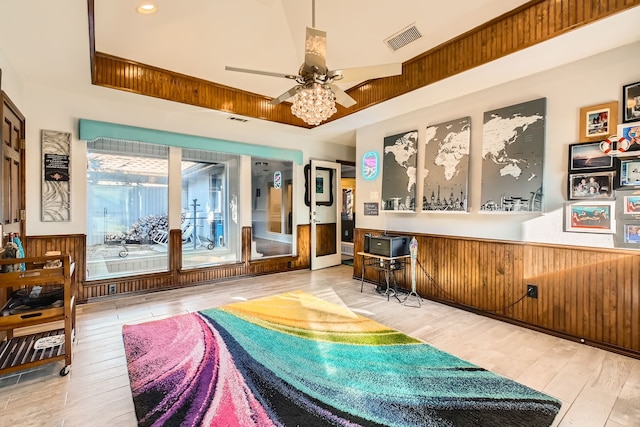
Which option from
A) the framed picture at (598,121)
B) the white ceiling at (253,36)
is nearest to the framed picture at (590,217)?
the framed picture at (598,121)

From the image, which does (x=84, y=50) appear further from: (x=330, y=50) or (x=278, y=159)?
(x=278, y=159)

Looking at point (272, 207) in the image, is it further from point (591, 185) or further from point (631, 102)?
point (631, 102)

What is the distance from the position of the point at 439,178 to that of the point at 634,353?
98.7 inches

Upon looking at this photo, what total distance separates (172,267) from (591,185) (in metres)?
5.37

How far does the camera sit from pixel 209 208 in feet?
17.9

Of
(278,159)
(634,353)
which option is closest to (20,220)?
(278,159)

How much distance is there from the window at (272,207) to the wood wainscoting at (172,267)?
20 cm

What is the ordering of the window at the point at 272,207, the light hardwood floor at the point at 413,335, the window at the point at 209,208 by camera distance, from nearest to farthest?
the light hardwood floor at the point at 413,335 → the window at the point at 209,208 → the window at the point at 272,207

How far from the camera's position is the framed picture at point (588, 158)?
274 centimetres

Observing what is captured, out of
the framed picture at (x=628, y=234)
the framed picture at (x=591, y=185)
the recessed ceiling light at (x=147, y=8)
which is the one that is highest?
the recessed ceiling light at (x=147, y=8)

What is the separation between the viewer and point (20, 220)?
→ 354 centimetres

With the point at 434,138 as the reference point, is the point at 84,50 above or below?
above

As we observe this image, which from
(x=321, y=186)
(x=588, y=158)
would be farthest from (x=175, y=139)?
(x=588, y=158)

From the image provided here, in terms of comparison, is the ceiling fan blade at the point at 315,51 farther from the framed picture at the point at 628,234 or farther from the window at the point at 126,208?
the window at the point at 126,208
